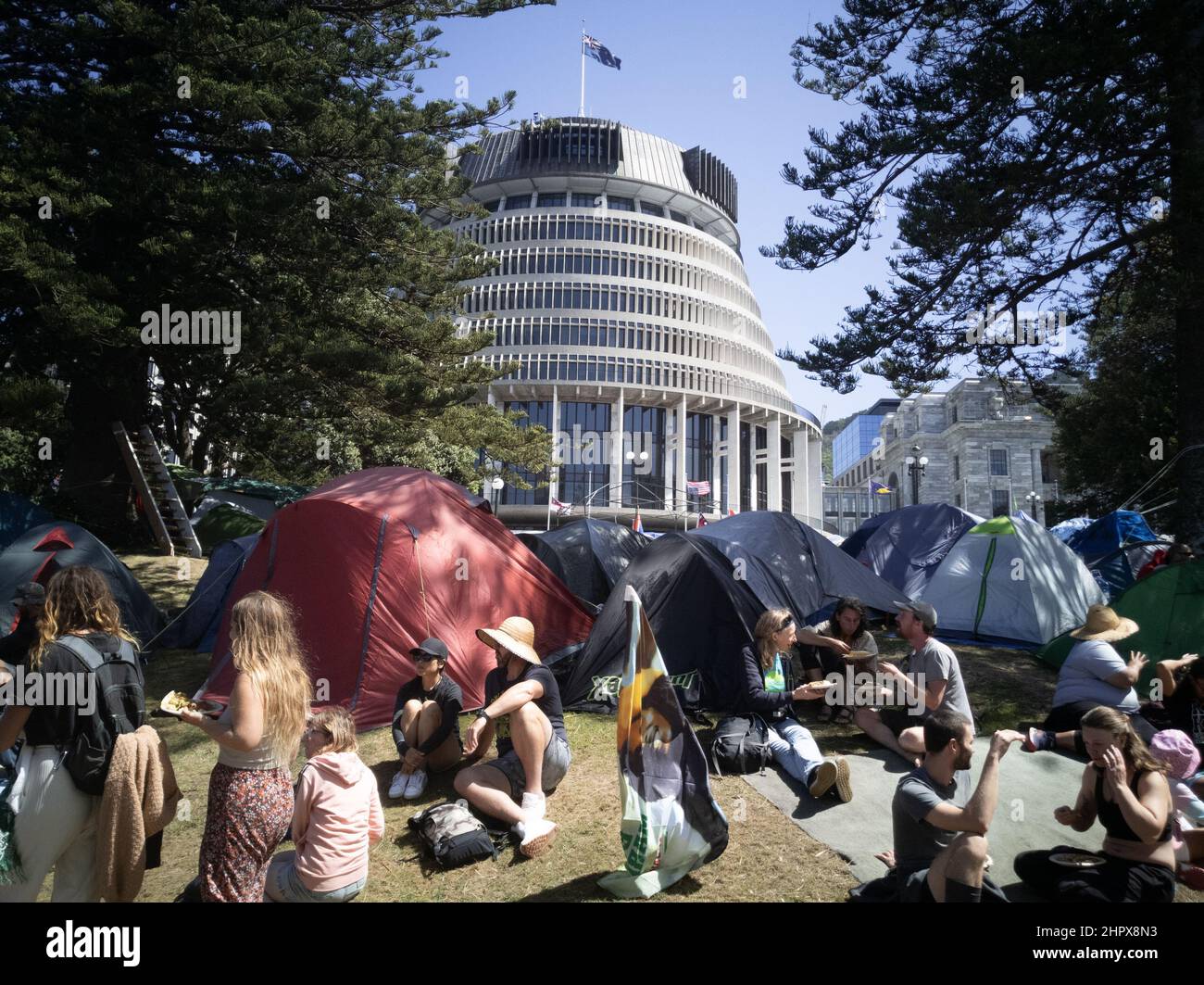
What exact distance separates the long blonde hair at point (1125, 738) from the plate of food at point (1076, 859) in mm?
580

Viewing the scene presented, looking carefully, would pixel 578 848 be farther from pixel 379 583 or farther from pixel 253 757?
pixel 379 583

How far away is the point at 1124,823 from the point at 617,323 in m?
68.2

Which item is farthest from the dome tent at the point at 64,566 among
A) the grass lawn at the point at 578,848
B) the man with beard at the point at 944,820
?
the man with beard at the point at 944,820

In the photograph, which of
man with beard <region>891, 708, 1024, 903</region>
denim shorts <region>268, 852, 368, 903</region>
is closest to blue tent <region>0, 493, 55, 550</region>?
denim shorts <region>268, 852, 368, 903</region>

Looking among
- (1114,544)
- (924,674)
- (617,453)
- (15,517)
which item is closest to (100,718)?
(924,674)

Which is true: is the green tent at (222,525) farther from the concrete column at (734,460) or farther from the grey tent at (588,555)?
the concrete column at (734,460)

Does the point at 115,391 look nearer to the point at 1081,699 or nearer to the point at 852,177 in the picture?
the point at 852,177

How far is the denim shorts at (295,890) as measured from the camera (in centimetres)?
419

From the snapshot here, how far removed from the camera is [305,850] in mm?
4219

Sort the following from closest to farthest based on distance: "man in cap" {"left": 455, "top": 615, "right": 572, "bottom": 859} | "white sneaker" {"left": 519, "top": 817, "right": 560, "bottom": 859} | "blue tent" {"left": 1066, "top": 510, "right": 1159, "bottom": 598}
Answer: "white sneaker" {"left": 519, "top": 817, "right": 560, "bottom": 859}, "man in cap" {"left": 455, "top": 615, "right": 572, "bottom": 859}, "blue tent" {"left": 1066, "top": 510, "right": 1159, "bottom": 598}

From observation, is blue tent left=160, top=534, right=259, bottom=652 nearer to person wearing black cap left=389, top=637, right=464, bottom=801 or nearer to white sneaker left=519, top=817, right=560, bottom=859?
person wearing black cap left=389, top=637, right=464, bottom=801

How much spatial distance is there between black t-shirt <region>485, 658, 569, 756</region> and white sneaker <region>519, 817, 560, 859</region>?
678mm

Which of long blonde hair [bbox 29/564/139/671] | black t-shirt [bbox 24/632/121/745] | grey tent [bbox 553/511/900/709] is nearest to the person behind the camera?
black t-shirt [bbox 24/632/121/745]

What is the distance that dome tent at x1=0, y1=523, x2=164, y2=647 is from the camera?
388 inches
